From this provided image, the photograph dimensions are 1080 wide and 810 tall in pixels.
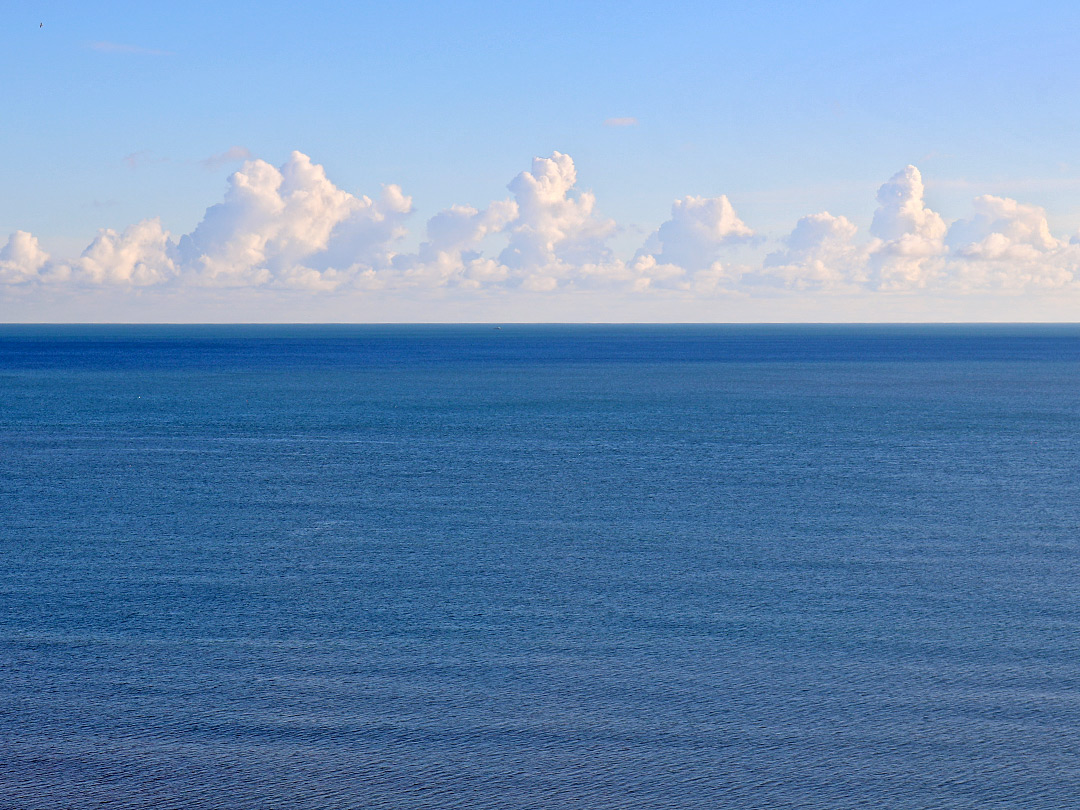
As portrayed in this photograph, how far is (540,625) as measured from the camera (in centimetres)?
2641

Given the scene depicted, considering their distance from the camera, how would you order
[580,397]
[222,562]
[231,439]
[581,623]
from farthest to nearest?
[580,397]
[231,439]
[222,562]
[581,623]

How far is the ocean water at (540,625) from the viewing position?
18.4 metres

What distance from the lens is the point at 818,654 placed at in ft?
79.6

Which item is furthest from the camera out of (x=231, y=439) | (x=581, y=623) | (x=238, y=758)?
(x=231, y=439)

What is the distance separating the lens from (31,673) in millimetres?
22703

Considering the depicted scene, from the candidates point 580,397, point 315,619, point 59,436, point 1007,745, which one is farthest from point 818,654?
point 580,397

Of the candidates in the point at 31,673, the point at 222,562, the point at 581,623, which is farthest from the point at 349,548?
the point at 31,673

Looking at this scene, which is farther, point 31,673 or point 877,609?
point 877,609

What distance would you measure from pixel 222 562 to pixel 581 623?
12.0m

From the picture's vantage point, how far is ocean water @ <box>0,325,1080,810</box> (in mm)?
18391

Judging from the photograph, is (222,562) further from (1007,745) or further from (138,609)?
(1007,745)

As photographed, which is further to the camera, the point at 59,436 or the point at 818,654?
the point at 59,436

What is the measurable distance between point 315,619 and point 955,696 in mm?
14040

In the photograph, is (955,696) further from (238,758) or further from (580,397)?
(580,397)
